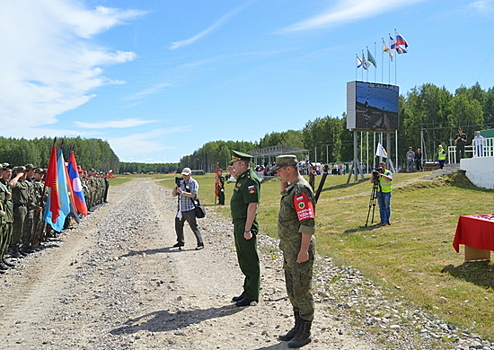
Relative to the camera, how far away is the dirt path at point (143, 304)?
17.9ft

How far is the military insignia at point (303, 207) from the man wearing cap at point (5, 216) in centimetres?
701

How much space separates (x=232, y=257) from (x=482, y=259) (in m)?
5.21

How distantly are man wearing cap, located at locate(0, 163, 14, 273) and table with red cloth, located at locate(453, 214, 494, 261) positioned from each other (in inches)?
365

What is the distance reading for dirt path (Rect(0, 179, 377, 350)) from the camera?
17.9 ft

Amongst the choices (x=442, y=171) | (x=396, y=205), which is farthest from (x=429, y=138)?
(x=396, y=205)

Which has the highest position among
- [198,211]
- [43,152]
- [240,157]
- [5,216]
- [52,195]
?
[43,152]

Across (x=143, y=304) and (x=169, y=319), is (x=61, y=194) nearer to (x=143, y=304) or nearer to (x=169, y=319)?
(x=143, y=304)

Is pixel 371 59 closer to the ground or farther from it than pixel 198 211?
farther from it

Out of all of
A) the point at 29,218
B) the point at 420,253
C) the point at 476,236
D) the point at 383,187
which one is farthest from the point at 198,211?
the point at 383,187

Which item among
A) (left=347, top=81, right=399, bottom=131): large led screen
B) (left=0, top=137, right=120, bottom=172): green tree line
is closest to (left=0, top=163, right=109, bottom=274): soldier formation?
(left=347, top=81, right=399, bottom=131): large led screen

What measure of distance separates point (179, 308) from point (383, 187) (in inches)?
361

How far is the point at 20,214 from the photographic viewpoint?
36.1 ft

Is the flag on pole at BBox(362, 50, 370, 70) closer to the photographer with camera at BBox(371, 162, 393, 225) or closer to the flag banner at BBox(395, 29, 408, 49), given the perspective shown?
the flag banner at BBox(395, 29, 408, 49)

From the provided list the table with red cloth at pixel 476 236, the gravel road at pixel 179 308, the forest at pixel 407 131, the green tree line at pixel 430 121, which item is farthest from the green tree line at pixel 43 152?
the table with red cloth at pixel 476 236
